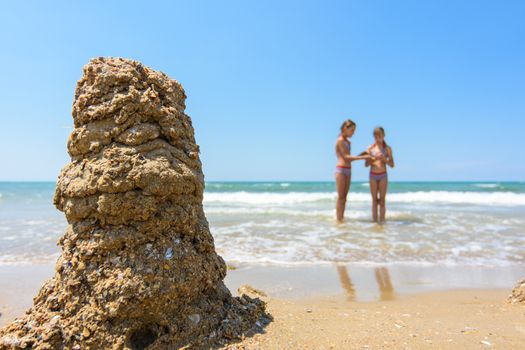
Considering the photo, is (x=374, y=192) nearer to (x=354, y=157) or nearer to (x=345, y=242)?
(x=354, y=157)

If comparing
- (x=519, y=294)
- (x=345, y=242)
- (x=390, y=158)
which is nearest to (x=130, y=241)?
(x=519, y=294)

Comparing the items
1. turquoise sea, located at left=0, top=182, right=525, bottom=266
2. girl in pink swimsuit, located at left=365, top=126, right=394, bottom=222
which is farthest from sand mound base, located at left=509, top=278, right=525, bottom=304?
girl in pink swimsuit, located at left=365, top=126, right=394, bottom=222

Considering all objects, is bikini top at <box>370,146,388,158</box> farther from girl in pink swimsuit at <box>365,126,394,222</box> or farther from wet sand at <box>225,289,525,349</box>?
wet sand at <box>225,289,525,349</box>

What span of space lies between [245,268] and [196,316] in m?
2.26

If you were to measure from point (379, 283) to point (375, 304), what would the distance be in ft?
2.28

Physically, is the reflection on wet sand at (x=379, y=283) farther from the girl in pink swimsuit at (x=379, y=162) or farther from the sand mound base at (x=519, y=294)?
the girl in pink swimsuit at (x=379, y=162)

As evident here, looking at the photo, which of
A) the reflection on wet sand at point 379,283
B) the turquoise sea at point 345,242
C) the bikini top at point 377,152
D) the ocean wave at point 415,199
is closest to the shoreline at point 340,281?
the reflection on wet sand at point 379,283

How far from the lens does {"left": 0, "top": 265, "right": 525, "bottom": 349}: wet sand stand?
6.23ft

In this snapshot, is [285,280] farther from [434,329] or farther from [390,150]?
[390,150]

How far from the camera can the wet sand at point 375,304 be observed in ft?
6.23

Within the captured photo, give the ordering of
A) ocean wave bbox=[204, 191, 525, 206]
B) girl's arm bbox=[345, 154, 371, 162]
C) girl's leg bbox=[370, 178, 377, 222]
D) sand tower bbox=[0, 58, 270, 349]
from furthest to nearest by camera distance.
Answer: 1. ocean wave bbox=[204, 191, 525, 206]
2. girl's leg bbox=[370, 178, 377, 222]
3. girl's arm bbox=[345, 154, 371, 162]
4. sand tower bbox=[0, 58, 270, 349]

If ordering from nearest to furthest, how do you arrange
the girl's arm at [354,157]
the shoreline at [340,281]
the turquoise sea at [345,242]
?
the shoreline at [340,281], the turquoise sea at [345,242], the girl's arm at [354,157]

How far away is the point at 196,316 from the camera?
181cm

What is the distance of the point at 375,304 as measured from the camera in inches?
112
